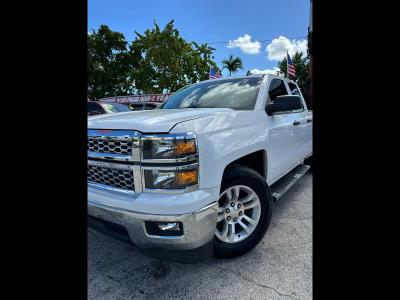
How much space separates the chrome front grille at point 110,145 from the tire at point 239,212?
0.83 metres

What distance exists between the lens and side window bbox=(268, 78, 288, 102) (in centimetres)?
342

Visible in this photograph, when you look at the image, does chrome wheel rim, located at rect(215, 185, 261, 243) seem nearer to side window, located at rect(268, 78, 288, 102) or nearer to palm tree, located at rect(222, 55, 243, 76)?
side window, located at rect(268, 78, 288, 102)

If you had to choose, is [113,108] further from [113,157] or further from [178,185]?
[178,185]

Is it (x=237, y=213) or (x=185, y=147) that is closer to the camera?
(x=185, y=147)

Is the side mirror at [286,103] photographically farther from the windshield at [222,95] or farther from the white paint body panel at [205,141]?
the windshield at [222,95]

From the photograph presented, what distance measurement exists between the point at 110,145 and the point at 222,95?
1.62m

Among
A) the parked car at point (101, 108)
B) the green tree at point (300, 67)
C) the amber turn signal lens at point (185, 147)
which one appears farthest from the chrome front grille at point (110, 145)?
the green tree at point (300, 67)

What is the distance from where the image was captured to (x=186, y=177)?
6.33ft

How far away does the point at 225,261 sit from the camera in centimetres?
245

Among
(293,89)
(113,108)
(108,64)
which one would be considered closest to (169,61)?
(108,64)

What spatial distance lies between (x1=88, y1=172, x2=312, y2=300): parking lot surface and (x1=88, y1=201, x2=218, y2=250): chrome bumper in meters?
0.40
